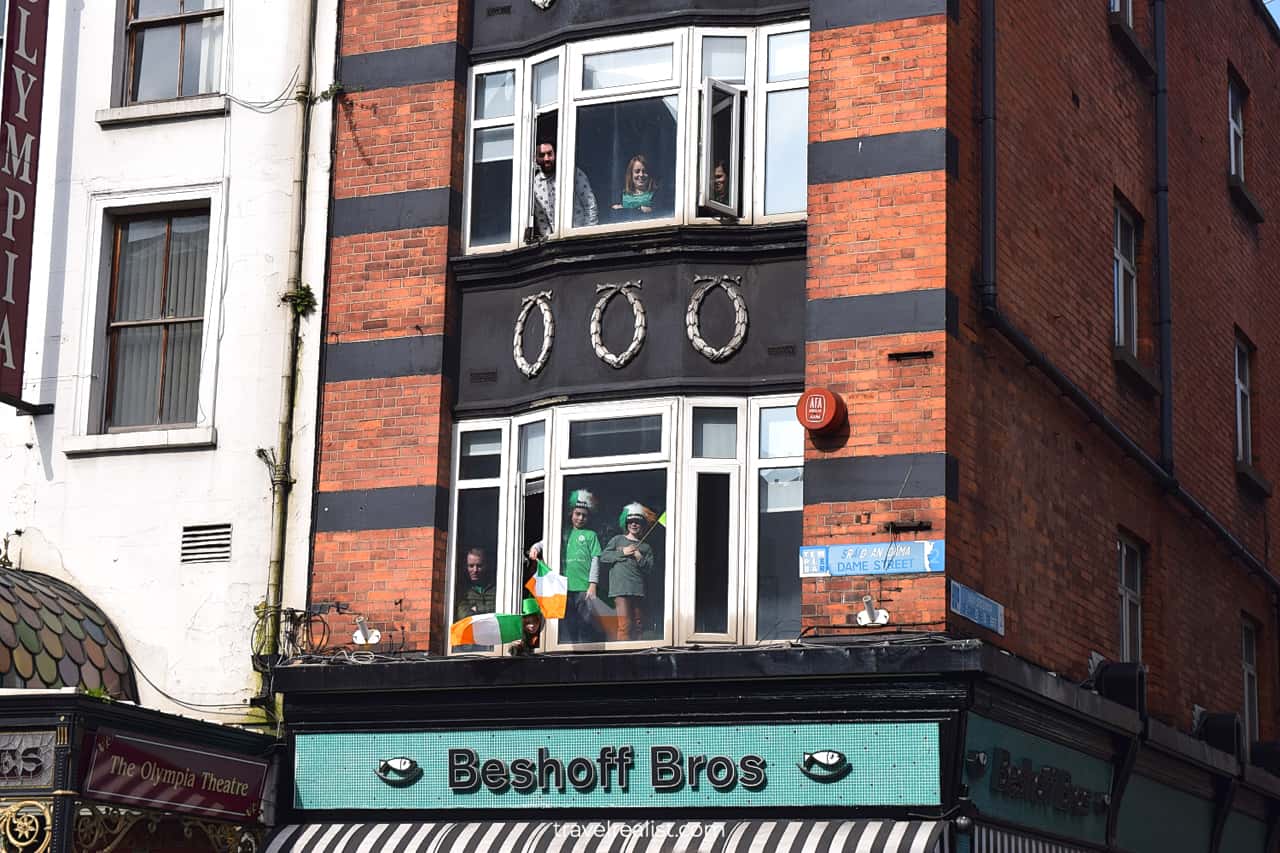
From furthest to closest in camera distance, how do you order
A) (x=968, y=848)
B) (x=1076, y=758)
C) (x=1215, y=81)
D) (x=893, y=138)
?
(x=1215, y=81), (x=1076, y=758), (x=893, y=138), (x=968, y=848)

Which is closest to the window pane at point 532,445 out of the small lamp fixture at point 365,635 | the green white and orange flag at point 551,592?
the green white and orange flag at point 551,592

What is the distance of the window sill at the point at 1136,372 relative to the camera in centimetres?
2103

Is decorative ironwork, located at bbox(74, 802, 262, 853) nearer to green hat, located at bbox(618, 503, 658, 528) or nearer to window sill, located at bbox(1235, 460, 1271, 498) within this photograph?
green hat, located at bbox(618, 503, 658, 528)

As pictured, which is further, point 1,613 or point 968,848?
point 1,613

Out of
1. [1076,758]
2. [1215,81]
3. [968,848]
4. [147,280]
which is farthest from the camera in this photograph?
[1215,81]

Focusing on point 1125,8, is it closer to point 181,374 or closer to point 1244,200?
point 1244,200

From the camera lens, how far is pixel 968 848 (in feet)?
52.9

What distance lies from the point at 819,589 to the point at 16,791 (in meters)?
6.36

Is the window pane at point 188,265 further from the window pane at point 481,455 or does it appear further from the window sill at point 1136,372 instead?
the window sill at point 1136,372

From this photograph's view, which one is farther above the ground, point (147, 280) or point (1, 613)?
point (147, 280)

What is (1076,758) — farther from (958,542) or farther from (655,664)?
(655,664)

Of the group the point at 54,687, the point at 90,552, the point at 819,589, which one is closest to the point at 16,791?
the point at 54,687

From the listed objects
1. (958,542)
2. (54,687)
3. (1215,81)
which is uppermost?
(1215,81)

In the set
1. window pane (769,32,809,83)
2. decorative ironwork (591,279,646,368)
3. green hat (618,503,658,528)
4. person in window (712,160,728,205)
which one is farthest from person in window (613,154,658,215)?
green hat (618,503,658,528)
